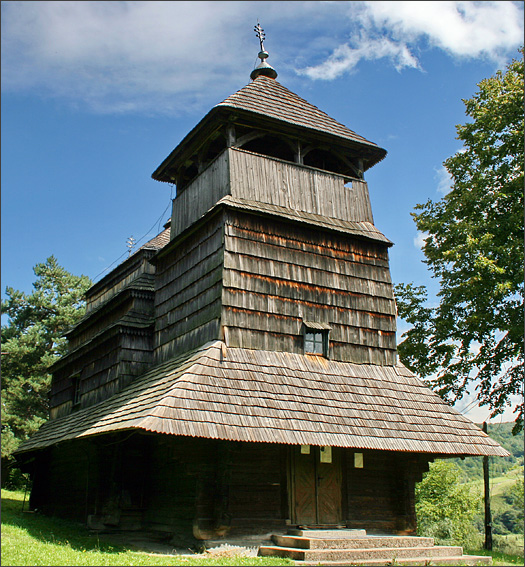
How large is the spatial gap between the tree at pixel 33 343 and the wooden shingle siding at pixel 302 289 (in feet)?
67.1

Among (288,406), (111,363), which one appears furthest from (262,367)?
(111,363)

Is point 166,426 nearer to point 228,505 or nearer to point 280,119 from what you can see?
point 228,505

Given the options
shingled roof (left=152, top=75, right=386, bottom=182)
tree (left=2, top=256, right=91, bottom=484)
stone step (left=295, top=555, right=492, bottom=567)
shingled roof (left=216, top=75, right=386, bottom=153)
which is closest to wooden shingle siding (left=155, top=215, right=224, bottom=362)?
shingled roof (left=152, top=75, right=386, bottom=182)

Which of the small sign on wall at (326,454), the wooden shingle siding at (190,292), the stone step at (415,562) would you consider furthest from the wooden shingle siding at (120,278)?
the stone step at (415,562)

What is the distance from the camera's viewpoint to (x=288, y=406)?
1094 cm

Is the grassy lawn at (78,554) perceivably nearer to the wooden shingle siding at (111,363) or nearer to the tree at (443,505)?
the wooden shingle siding at (111,363)

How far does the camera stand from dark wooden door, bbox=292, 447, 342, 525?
1145 cm

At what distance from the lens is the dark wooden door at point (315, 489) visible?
11.4 m

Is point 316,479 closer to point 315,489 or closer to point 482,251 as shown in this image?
point 315,489

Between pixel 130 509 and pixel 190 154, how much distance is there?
29.6 feet

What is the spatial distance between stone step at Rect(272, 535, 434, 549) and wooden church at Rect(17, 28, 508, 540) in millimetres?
934

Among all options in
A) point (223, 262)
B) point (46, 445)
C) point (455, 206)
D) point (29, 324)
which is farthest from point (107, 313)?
point (29, 324)

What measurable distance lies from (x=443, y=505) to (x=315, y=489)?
32117mm

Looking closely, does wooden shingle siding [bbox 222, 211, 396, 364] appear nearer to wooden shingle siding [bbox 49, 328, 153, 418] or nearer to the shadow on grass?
wooden shingle siding [bbox 49, 328, 153, 418]
